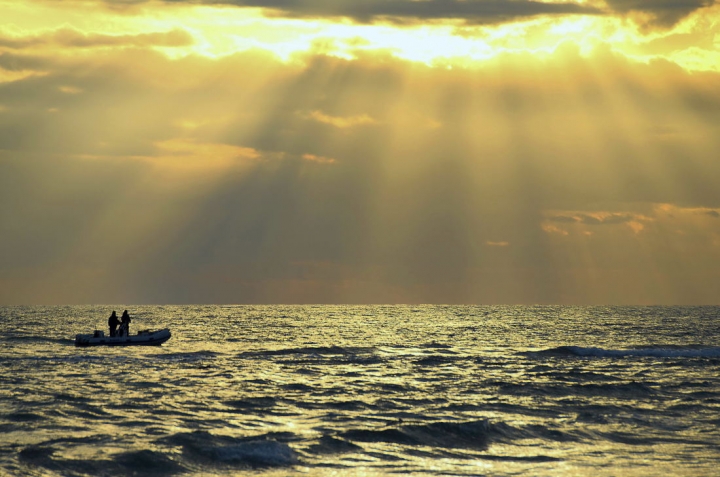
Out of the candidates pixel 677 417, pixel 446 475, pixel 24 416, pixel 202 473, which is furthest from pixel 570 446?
pixel 24 416

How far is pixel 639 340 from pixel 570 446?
60.8 meters

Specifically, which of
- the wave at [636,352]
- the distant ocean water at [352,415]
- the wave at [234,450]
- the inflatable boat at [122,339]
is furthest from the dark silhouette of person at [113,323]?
the wave at [234,450]

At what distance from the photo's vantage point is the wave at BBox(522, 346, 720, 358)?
2439 inches

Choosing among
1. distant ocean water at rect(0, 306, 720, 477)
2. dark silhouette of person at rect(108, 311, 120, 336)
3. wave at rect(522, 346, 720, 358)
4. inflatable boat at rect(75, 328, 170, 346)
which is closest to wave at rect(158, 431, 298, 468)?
distant ocean water at rect(0, 306, 720, 477)

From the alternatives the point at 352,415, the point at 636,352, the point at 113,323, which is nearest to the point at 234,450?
the point at 352,415

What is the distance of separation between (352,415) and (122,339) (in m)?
37.9

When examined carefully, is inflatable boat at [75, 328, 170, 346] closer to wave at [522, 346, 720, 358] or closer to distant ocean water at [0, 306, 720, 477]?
distant ocean water at [0, 306, 720, 477]

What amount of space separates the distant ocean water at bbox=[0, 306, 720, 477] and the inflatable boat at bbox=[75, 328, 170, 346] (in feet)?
12.8

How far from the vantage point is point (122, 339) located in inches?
2493

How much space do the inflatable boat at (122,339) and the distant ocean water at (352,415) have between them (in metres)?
3.91

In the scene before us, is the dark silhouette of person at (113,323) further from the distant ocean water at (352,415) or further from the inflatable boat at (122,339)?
the distant ocean water at (352,415)

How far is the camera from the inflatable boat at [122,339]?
6162 centimetres

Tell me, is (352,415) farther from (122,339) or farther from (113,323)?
(113,323)

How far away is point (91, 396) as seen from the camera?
1334 inches
